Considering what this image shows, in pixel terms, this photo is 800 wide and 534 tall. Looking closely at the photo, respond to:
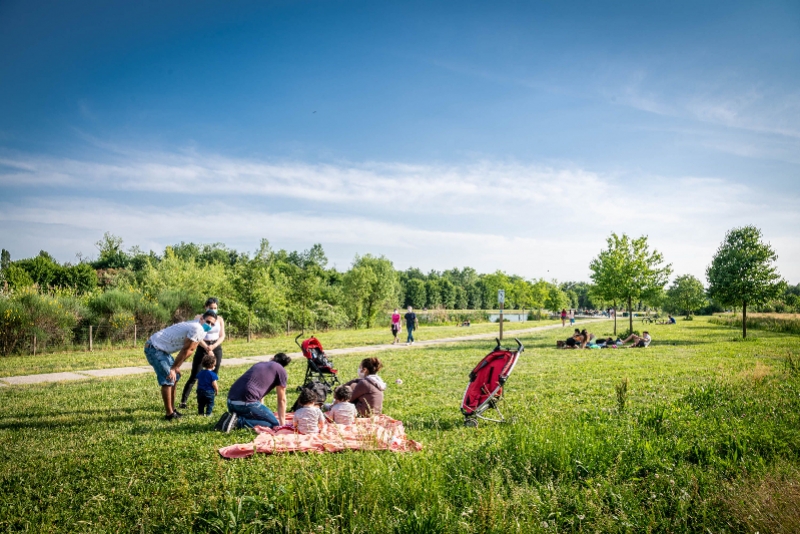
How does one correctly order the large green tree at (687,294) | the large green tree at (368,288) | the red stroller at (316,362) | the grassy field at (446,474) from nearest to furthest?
the grassy field at (446,474)
the red stroller at (316,362)
the large green tree at (368,288)
the large green tree at (687,294)

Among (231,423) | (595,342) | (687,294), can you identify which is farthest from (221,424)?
(687,294)

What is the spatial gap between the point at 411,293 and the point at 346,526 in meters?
95.4

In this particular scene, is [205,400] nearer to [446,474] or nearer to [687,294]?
[446,474]

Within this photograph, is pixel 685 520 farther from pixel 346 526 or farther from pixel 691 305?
pixel 691 305

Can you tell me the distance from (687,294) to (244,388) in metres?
63.3

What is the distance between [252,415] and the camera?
6.52 m

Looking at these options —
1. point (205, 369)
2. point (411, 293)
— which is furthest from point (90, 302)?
point (411, 293)

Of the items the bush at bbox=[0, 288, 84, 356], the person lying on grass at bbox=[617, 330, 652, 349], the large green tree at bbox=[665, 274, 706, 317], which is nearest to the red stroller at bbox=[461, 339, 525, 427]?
the person lying on grass at bbox=[617, 330, 652, 349]

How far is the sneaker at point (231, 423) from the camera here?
6.40 metres

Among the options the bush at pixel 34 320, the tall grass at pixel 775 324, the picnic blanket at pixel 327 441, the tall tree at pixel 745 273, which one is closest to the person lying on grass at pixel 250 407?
the picnic blanket at pixel 327 441

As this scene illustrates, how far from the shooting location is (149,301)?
853 inches

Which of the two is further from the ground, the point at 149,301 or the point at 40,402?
the point at 149,301

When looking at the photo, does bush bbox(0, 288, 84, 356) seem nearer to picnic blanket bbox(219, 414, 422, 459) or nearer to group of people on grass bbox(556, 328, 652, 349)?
picnic blanket bbox(219, 414, 422, 459)

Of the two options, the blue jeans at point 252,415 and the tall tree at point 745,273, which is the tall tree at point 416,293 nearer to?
the tall tree at point 745,273
